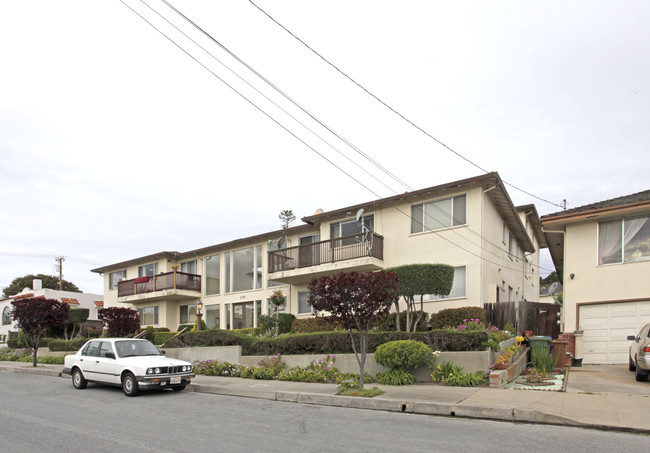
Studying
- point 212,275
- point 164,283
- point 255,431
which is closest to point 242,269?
point 212,275

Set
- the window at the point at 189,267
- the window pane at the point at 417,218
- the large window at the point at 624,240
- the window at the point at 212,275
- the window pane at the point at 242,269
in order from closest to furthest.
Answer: the large window at the point at 624,240 → the window pane at the point at 417,218 → the window pane at the point at 242,269 → the window at the point at 212,275 → the window at the point at 189,267

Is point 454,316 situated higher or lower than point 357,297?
lower

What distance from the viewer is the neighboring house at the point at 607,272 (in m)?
16.2

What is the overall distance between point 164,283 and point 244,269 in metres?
5.26

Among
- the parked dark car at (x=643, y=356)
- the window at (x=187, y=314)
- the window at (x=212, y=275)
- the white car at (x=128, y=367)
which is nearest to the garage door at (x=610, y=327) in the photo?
the parked dark car at (x=643, y=356)

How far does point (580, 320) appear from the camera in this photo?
17.1m

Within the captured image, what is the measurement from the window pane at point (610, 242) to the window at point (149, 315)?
25.6m

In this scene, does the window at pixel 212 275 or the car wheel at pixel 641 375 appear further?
the window at pixel 212 275

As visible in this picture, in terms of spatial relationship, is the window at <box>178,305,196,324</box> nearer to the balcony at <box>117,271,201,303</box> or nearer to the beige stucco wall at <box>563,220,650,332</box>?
the balcony at <box>117,271,201,303</box>

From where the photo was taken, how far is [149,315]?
33.6 meters

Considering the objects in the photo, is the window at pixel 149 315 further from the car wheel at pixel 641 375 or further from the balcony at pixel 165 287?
the car wheel at pixel 641 375

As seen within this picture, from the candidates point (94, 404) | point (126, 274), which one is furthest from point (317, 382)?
point (126, 274)

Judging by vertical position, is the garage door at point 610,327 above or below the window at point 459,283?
below

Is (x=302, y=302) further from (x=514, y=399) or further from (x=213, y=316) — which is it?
(x=514, y=399)
